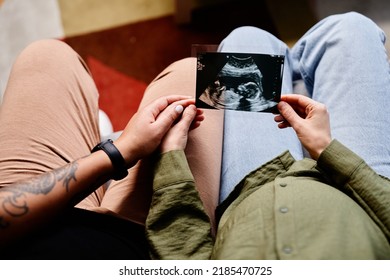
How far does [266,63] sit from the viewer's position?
75 cm

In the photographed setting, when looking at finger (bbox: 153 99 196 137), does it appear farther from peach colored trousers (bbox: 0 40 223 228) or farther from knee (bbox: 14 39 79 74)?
knee (bbox: 14 39 79 74)

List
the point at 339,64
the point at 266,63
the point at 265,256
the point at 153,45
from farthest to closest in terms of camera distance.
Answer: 1. the point at 153,45
2. the point at 339,64
3. the point at 266,63
4. the point at 265,256

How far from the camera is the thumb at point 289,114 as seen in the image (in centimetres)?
74

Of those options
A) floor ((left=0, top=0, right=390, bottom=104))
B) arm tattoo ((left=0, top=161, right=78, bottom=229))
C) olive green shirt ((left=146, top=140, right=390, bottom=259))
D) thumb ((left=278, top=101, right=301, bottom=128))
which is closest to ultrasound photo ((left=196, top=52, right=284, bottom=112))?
thumb ((left=278, top=101, right=301, bottom=128))

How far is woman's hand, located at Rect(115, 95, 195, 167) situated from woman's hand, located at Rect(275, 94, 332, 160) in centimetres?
19

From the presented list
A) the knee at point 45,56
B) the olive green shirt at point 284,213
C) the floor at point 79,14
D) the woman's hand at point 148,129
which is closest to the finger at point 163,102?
the woman's hand at point 148,129

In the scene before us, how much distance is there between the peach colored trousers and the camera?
0.76 m

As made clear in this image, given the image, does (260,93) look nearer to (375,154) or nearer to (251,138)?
(251,138)

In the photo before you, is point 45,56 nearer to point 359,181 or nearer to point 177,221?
point 177,221

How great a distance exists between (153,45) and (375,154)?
99cm

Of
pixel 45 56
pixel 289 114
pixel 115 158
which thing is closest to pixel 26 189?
pixel 115 158
